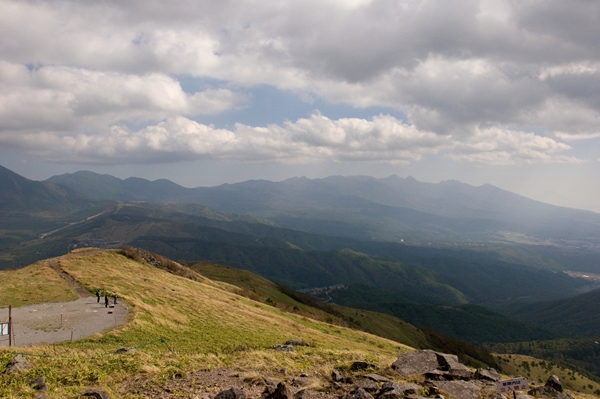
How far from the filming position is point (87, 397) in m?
13.8

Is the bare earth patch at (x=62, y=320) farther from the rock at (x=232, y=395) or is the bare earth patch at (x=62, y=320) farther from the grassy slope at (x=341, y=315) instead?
the grassy slope at (x=341, y=315)

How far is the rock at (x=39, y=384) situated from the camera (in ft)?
47.5

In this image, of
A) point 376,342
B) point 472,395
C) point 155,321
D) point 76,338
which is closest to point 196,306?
point 155,321

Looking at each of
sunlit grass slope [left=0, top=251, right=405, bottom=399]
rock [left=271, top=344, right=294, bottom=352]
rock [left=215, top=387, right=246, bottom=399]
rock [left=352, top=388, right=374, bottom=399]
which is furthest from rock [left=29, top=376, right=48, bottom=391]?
rock [left=271, top=344, right=294, bottom=352]

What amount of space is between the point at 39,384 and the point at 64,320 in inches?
736

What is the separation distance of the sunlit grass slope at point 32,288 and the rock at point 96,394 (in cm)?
2751

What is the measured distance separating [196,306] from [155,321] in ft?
28.2

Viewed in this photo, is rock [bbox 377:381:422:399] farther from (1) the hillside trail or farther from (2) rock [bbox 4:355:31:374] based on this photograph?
(1) the hillside trail

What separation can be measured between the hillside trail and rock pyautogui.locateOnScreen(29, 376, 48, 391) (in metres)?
11.9

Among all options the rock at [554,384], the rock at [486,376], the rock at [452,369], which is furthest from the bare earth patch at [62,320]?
the rock at [554,384]

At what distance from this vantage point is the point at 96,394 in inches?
552

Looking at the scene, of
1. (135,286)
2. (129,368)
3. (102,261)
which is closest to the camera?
(129,368)

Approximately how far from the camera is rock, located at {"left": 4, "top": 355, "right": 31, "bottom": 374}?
16138 mm

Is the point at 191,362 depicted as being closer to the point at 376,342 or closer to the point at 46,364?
the point at 46,364
